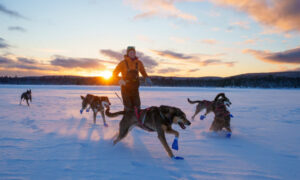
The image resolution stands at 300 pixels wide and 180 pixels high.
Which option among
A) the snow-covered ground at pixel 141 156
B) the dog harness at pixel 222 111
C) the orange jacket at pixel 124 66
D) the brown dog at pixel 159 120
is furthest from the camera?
the dog harness at pixel 222 111

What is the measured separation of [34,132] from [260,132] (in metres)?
7.50

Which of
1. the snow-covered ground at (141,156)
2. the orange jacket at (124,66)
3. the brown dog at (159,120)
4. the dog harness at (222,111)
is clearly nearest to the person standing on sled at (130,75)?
the orange jacket at (124,66)

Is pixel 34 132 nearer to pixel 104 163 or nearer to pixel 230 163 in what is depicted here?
pixel 104 163

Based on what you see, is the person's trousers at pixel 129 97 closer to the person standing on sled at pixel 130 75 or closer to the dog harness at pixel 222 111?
the person standing on sled at pixel 130 75

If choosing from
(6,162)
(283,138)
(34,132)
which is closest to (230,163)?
(283,138)

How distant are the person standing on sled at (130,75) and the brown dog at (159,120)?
104 cm

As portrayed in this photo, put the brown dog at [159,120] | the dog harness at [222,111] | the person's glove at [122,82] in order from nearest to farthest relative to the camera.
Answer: the brown dog at [159,120] < the person's glove at [122,82] < the dog harness at [222,111]

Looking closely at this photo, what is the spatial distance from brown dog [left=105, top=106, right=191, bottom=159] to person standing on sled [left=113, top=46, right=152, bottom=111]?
1.04 metres

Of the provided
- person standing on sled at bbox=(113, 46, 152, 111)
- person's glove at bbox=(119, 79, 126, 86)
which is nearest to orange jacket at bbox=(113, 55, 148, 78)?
person standing on sled at bbox=(113, 46, 152, 111)

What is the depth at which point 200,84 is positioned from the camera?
10244cm

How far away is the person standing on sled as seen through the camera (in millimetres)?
5500

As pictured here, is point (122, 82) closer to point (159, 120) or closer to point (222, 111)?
point (159, 120)

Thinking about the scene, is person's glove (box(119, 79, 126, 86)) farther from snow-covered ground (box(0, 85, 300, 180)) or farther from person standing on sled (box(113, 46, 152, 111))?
snow-covered ground (box(0, 85, 300, 180))

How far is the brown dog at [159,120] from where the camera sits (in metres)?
3.89
